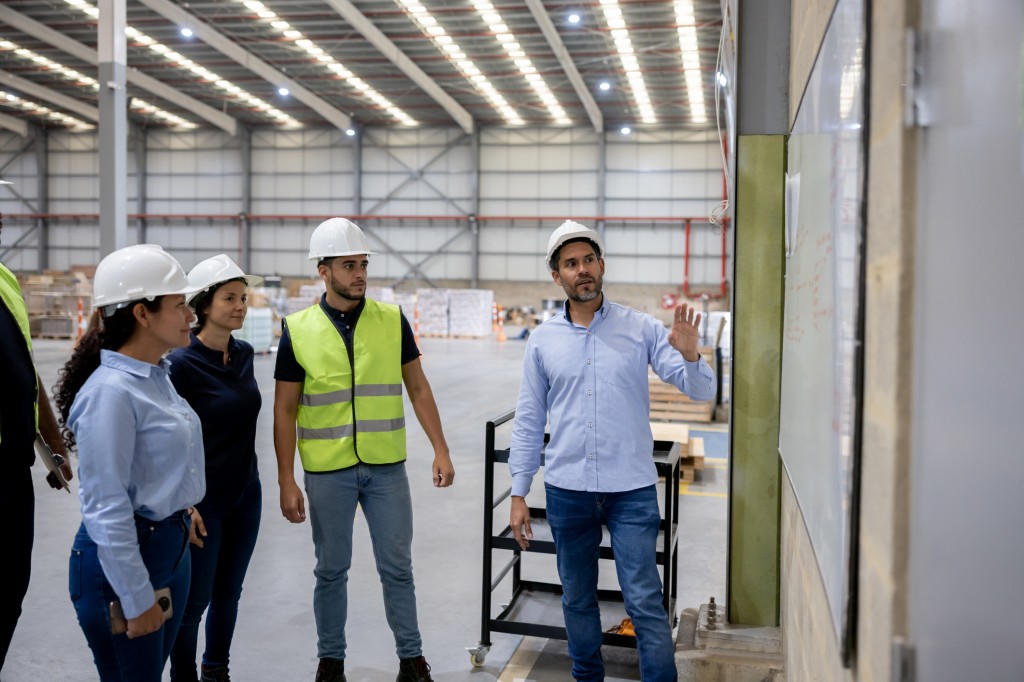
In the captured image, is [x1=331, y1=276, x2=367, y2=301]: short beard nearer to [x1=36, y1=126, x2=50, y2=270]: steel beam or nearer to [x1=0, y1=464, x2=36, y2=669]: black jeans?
[x1=0, y1=464, x2=36, y2=669]: black jeans

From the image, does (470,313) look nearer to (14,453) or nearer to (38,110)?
(38,110)

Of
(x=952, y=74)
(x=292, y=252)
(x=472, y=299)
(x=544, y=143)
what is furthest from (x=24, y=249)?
(x=952, y=74)

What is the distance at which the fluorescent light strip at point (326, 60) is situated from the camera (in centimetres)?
1962

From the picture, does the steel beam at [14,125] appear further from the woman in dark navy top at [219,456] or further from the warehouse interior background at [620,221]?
the woman in dark navy top at [219,456]

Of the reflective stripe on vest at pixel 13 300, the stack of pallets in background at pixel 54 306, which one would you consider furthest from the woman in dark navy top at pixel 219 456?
the stack of pallets in background at pixel 54 306

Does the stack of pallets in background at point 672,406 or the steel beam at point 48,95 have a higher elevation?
the steel beam at point 48,95

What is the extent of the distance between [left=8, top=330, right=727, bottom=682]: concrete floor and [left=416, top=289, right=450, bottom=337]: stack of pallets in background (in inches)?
763

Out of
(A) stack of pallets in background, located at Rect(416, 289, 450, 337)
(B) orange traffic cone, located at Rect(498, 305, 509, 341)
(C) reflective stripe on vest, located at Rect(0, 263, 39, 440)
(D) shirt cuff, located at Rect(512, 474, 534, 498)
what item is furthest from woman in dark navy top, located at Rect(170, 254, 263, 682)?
(A) stack of pallets in background, located at Rect(416, 289, 450, 337)

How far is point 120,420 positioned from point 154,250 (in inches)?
22.7

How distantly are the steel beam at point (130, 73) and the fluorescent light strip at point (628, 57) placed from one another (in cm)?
1349

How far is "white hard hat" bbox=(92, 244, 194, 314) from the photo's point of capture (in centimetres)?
239

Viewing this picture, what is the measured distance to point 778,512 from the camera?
12.1 ft

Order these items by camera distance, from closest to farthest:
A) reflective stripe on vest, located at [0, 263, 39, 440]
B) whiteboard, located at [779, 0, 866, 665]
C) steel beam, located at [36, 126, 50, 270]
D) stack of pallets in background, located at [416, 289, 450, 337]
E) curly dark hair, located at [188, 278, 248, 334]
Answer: whiteboard, located at [779, 0, 866, 665] < reflective stripe on vest, located at [0, 263, 39, 440] < curly dark hair, located at [188, 278, 248, 334] < stack of pallets in background, located at [416, 289, 450, 337] < steel beam, located at [36, 126, 50, 270]

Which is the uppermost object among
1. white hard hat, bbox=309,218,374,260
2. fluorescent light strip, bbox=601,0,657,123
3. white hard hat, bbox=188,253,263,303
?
fluorescent light strip, bbox=601,0,657,123
